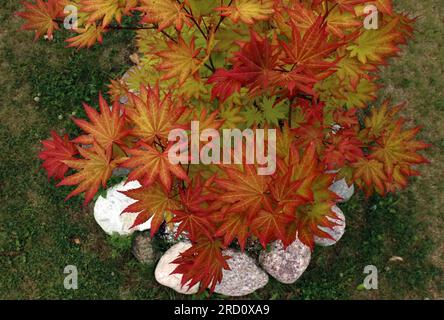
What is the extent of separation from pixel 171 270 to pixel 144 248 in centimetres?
37

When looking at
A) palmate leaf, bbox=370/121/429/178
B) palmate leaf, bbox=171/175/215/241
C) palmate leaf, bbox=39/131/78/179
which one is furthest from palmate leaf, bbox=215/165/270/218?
palmate leaf, bbox=370/121/429/178

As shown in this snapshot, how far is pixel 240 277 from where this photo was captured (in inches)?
160

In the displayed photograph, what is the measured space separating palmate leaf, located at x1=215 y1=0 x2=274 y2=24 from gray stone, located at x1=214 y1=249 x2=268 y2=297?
8.10ft

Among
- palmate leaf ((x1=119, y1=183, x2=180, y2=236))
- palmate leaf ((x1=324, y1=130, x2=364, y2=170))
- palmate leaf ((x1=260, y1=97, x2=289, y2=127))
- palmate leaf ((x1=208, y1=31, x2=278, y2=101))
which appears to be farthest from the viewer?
palmate leaf ((x1=260, y1=97, x2=289, y2=127))

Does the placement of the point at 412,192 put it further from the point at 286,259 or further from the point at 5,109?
the point at 5,109

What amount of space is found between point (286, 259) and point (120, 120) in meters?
2.47

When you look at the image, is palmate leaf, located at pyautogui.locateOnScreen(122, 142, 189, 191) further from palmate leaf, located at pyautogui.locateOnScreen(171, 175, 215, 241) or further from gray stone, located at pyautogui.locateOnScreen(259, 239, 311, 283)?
gray stone, located at pyautogui.locateOnScreen(259, 239, 311, 283)

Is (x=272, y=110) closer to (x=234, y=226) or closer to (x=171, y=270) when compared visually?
(x=234, y=226)

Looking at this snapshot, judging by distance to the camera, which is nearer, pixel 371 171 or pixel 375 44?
pixel 375 44

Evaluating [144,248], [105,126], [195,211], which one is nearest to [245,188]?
[195,211]

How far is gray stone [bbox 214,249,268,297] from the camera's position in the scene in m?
4.07

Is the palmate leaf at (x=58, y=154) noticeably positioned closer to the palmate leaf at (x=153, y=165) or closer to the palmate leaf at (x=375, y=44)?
the palmate leaf at (x=153, y=165)

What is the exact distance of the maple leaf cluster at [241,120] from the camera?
2.07 metres

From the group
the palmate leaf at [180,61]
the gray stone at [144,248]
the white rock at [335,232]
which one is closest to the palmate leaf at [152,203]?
the palmate leaf at [180,61]
